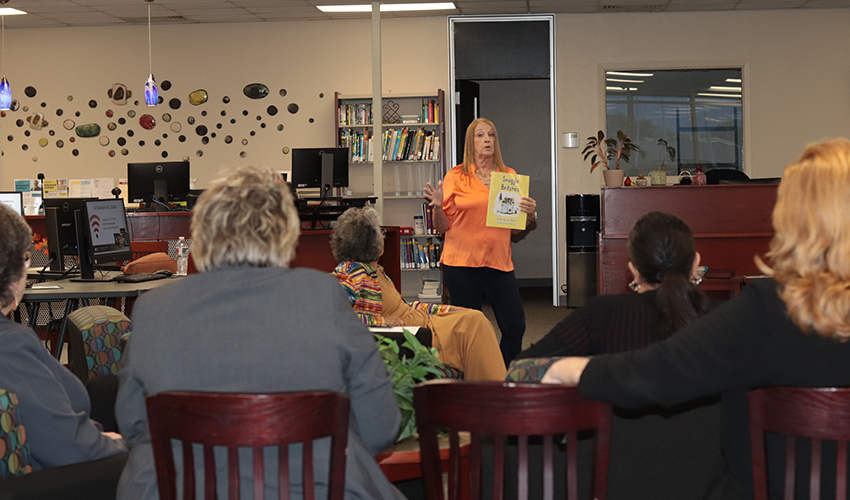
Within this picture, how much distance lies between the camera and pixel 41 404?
5.90 ft

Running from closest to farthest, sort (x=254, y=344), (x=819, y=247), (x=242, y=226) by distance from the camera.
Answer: (x=819, y=247) → (x=254, y=344) → (x=242, y=226)

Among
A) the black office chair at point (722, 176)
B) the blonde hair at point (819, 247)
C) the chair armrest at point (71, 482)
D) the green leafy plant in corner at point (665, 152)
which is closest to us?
the blonde hair at point (819, 247)

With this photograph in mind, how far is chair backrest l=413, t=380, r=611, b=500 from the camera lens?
138 cm

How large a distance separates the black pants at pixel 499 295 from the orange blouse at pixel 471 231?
1.8 inches

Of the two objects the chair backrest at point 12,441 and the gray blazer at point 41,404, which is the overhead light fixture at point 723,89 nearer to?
the gray blazer at point 41,404

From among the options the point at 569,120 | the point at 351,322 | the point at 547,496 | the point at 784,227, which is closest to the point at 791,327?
the point at 784,227

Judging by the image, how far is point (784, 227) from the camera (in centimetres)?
137

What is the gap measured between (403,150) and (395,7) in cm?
150

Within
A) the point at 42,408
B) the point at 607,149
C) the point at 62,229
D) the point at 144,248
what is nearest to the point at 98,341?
the point at 42,408

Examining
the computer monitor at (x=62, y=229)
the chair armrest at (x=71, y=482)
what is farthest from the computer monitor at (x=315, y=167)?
the chair armrest at (x=71, y=482)

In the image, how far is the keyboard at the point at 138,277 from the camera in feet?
14.1

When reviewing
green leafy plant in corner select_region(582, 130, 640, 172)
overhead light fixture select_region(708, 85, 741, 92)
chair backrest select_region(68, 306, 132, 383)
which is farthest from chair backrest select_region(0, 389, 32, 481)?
overhead light fixture select_region(708, 85, 741, 92)

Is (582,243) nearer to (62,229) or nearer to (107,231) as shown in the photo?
(107,231)

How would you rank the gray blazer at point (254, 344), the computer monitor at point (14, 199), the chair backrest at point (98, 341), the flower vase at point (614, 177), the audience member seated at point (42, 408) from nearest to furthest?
the gray blazer at point (254, 344) < the audience member seated at point (42, 408) < the chair backrest at point (98, 341) < the computer monitor at point (14, 199) < the flower vase at point (614, 177)
